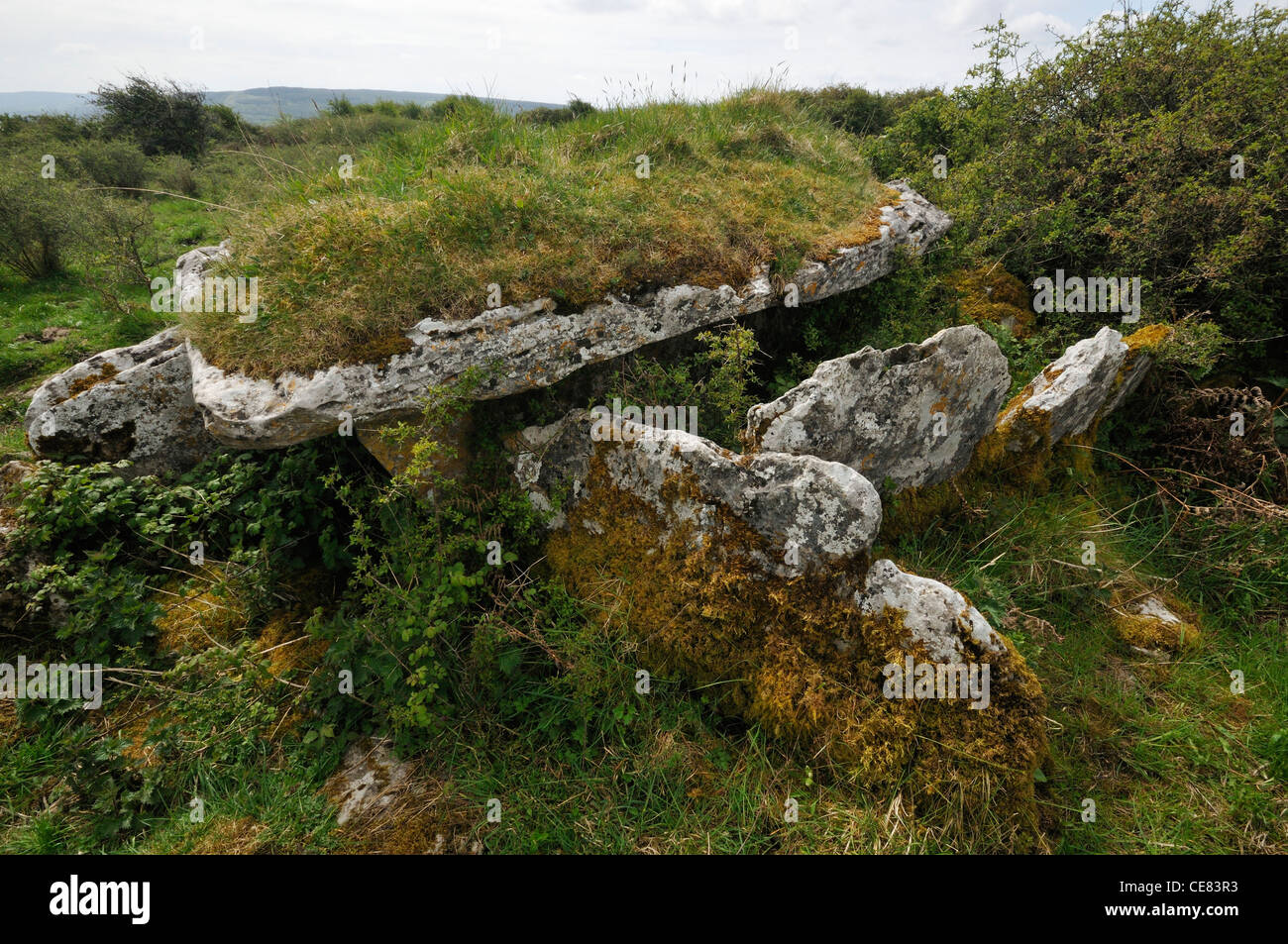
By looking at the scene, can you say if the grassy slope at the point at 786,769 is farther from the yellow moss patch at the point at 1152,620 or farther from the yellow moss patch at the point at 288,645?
the yellow moss patch at the point at 288,645

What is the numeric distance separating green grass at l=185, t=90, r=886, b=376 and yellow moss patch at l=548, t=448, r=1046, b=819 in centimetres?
196

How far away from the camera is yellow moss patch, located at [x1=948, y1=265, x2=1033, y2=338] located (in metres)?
7.87

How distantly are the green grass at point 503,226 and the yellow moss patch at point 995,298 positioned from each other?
75.7 inches

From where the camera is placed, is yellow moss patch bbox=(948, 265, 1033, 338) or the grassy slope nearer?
the grassy slope

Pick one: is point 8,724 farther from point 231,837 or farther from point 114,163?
point 114,163

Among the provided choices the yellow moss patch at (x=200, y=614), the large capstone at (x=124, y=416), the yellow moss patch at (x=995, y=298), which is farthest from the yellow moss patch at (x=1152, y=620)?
the large capstone at (x=124, y=416)

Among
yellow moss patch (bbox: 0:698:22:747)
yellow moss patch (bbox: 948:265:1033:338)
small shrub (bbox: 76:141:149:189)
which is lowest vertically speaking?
yellow moss patch (bbox: 0:698:22:747)

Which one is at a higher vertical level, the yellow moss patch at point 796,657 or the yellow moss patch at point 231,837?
the yellow moss patch at point 796,657

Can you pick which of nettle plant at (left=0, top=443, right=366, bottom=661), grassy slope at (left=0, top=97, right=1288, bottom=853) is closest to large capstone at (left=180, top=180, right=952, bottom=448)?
nettle plant at (left=0, top=443, right=366, bottom=661)

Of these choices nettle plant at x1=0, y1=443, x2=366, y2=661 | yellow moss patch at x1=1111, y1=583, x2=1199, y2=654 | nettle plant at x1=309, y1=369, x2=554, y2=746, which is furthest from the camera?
nettle plant at x1=0, y1=443, x2=366, y2=661

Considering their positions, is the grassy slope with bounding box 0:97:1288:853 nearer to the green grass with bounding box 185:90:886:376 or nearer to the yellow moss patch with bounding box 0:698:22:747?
the yellow moss patch with bounding box 0:698:22:747

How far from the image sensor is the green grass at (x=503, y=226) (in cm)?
479

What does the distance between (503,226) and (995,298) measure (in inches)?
269

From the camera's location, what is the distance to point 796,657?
3.86m
